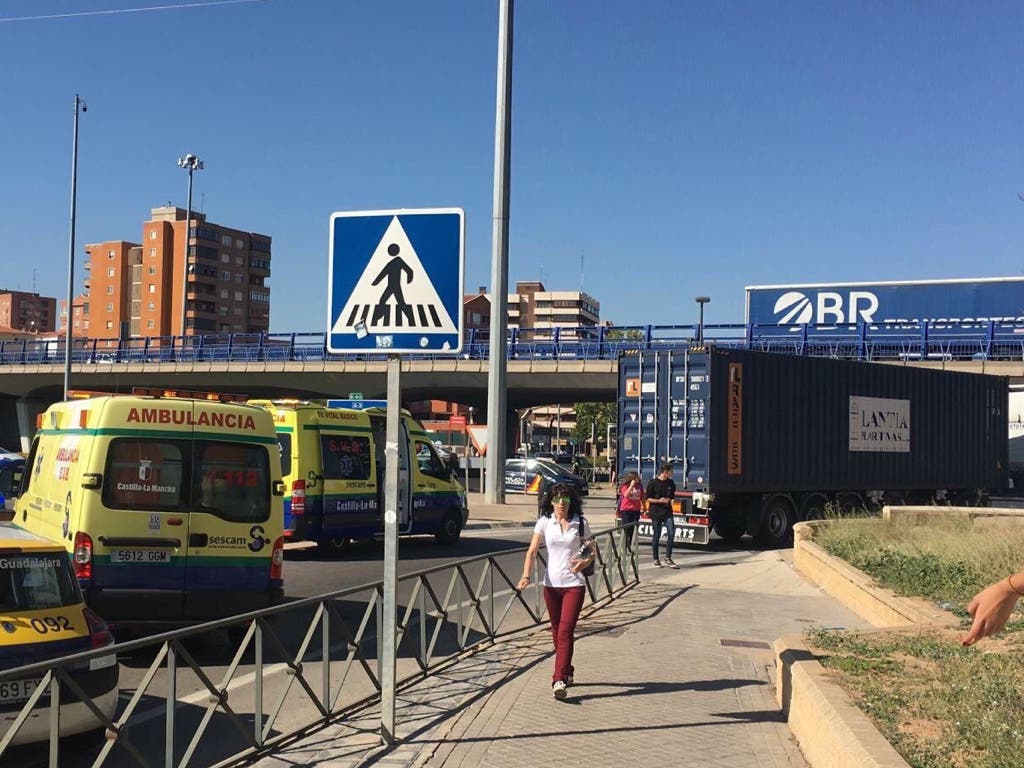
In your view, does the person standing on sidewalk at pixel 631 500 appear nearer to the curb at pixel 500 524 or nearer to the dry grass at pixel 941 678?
the dry grass at pixel 941 678

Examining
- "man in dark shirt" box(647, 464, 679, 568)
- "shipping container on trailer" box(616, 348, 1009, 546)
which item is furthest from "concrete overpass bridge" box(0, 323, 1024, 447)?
"man in dark shirt" box(647, 464, 679, 568)

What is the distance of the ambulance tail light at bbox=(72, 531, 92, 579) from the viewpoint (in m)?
8.91

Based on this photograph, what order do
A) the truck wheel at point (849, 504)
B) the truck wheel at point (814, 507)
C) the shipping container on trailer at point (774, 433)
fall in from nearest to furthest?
the shipping container on trailer at point (774, 433)
the truck wheel at point (814, 507)
the truck wheel at point (849, 504)

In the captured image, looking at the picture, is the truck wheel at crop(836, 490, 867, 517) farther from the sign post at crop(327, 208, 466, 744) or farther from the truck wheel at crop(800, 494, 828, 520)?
the sign post at crop(327, 208, 466, 744)

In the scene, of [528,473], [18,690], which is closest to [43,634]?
[18,690]

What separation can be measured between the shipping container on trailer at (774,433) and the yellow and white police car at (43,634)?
14578 mm

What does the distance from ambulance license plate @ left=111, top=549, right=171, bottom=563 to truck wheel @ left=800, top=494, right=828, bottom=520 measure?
15574mm

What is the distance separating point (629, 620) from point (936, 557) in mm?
4713

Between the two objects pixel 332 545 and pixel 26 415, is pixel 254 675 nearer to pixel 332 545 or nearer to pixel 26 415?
pixel 332 545

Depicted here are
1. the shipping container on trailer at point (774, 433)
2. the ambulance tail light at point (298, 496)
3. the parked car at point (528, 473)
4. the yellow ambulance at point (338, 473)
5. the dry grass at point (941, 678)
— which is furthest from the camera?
the parked car at point (528, 473)

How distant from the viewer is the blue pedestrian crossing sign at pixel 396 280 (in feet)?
21.2

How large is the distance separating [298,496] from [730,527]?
9.55 m

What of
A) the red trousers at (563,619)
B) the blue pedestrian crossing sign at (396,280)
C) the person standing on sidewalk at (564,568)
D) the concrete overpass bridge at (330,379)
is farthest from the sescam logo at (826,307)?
the blue pedestrian crossing sign at (396,280)

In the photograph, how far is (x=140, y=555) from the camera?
916cm
